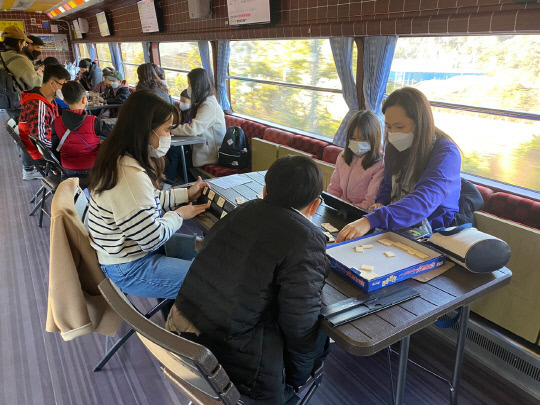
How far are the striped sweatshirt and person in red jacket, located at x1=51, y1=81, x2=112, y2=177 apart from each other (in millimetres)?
1804

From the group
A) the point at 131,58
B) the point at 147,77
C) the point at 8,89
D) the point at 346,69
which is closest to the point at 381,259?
the point at 346,69

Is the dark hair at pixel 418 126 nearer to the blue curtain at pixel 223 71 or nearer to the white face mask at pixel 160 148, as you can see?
the white face mask at pixel 160 148

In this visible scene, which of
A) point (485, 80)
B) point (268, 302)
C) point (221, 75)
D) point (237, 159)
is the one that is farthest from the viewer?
point (221, 75)

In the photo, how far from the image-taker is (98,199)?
1633 millimetres

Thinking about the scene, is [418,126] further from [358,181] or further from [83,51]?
[83,51]

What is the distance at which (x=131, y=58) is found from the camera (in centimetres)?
1006

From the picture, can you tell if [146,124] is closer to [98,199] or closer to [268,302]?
[98,199]

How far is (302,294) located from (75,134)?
2989 millimetres

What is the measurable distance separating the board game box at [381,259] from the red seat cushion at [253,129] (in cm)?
345

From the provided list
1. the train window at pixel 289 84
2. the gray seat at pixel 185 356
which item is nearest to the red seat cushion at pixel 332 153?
the train window at pixel 289 84

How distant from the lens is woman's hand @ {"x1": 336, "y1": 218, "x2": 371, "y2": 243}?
1.56 metres

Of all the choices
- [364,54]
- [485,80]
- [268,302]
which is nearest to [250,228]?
[268,302]

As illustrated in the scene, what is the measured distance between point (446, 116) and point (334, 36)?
130cm

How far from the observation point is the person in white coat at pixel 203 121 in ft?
12.9
